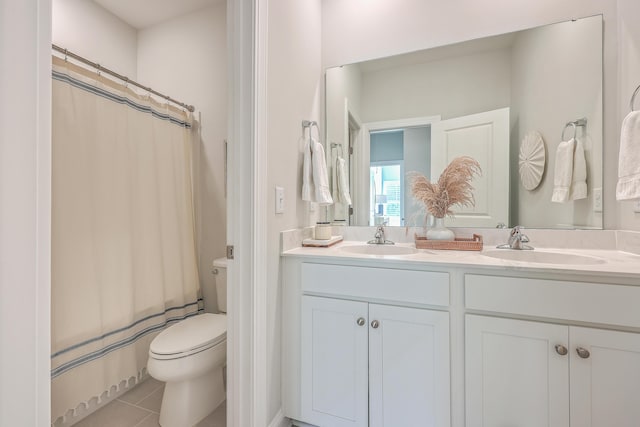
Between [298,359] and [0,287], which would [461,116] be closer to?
[298,359]

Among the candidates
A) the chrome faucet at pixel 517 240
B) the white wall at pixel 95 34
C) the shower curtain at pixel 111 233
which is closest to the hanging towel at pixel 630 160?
the chrome faucet at pixel 517 240

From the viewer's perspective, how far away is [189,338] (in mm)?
1473

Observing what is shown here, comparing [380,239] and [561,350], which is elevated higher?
[380,239]

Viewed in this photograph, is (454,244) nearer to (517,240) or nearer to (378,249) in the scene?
(517,240)

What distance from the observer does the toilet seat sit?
1.36 metres

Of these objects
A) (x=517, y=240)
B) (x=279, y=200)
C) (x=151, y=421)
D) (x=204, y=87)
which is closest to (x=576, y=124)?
(x=517, y=240)

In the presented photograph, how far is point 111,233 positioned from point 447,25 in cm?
221

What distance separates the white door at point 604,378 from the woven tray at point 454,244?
533 millimetres

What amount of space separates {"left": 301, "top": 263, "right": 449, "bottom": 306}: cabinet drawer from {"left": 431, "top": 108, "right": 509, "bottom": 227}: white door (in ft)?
2.08

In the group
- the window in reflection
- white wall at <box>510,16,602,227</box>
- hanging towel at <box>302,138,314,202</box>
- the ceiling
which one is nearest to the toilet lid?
hanging towel at <box>302,138,314,202</box>

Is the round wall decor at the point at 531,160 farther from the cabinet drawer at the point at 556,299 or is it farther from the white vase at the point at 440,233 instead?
the cabinet drawer at the point at 556,299

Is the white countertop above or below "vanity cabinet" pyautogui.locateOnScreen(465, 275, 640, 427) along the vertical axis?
above

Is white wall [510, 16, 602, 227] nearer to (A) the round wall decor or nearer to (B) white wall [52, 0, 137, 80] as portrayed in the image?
(A) the round wall decor

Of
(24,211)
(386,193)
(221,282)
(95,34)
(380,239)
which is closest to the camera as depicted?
(24,211)
